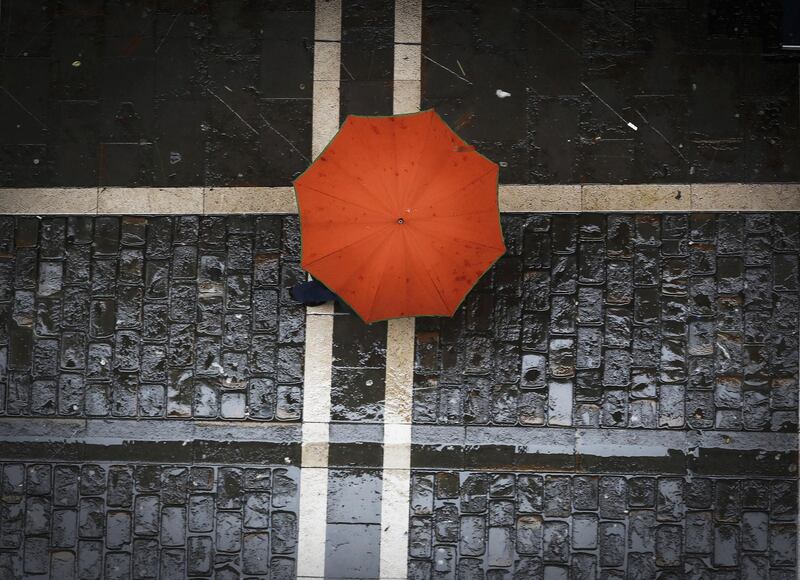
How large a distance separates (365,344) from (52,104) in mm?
4158

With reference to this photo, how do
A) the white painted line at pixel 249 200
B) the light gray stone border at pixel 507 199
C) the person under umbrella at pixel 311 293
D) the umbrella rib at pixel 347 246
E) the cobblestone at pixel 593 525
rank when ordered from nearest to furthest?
1. the umbrella rib at pixel 347 246
2. the person under umbrella at pixel 311 293
3. the cobblestone at pixel 593 525
4. the light gray stone border at pixel 507 199
5. the white painted line at pixel 249 200

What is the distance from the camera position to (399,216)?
595cm

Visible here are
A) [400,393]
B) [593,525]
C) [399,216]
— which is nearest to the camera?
[399,216]

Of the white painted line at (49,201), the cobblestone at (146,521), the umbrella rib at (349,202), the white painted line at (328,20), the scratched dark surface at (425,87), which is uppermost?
the white painted line at (328,20)

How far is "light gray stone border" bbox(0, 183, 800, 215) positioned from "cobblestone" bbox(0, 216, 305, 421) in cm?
13

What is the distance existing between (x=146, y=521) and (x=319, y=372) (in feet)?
7.61

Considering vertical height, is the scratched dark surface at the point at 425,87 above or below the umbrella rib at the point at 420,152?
above

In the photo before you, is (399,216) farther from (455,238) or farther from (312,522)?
(312,522)

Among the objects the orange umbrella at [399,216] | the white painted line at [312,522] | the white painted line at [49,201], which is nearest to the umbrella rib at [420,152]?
the orange umbrella at [399,216]

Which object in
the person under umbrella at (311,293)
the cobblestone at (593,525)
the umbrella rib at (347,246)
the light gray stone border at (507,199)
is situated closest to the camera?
the umbrella rib at (347,246)

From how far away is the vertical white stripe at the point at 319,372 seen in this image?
7453mm

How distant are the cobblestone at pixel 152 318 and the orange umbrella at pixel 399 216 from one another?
1.52 meters

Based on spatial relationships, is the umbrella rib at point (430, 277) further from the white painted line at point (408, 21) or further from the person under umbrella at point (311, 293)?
the white painted line at point (408, 21)

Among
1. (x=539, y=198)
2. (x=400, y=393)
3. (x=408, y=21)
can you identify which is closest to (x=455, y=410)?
(x=400, y=393)
